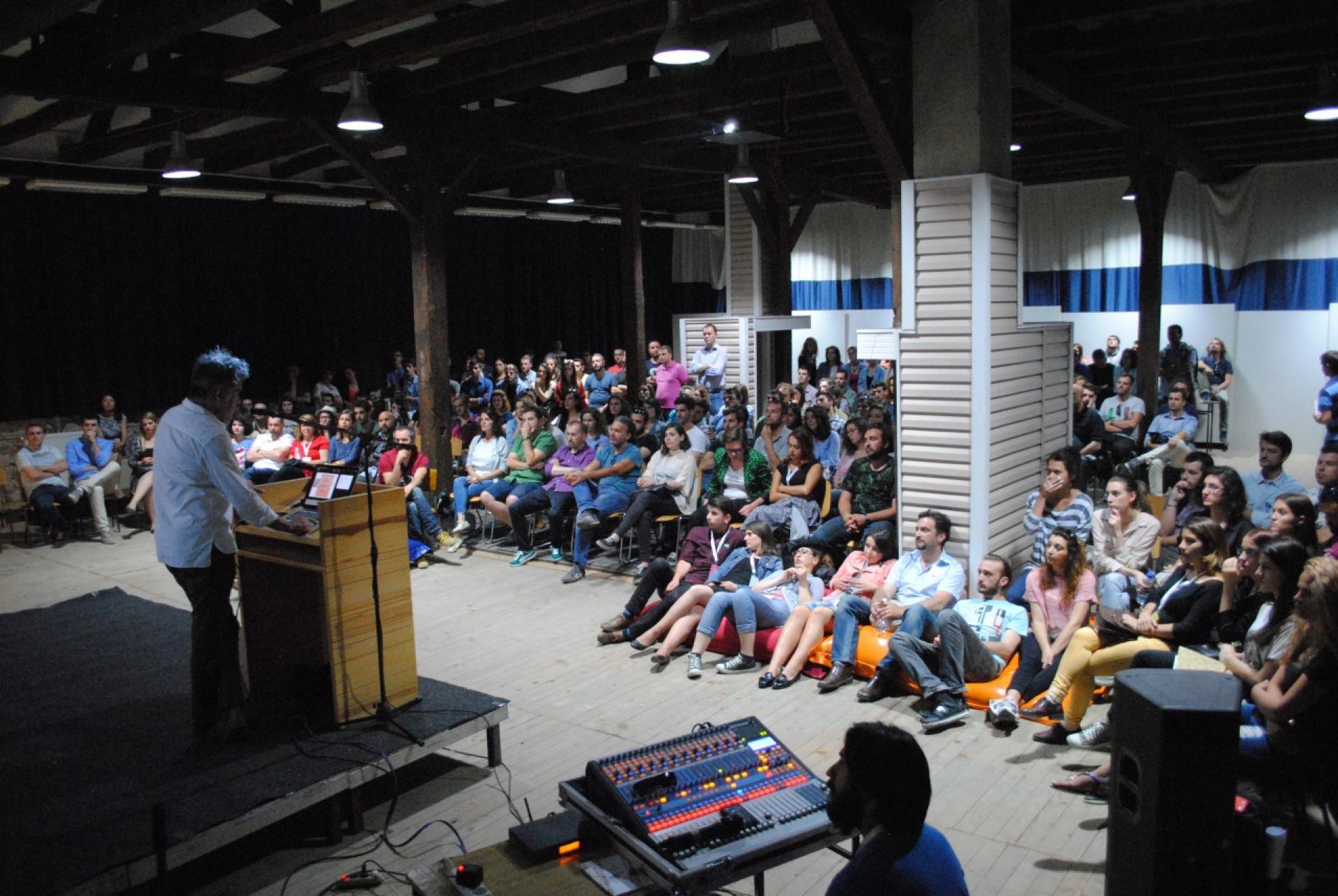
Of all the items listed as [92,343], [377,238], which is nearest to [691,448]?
[92,343]

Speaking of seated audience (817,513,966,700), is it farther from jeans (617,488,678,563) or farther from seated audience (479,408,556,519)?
seated audience (479,408,556,519)

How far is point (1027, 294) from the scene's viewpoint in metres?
16.9

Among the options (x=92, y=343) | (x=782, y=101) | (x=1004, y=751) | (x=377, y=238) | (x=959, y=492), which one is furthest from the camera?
(x=377, y=238)

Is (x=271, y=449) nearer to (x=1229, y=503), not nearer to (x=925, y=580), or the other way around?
(x=925, y=580)

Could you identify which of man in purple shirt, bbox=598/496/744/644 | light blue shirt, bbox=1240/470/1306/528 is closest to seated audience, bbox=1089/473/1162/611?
light blue shirt, bbox=1240/470/1306/528

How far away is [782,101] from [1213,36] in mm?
3054

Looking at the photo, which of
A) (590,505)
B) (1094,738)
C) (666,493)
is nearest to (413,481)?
(590,505)

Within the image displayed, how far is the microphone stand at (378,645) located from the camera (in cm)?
414

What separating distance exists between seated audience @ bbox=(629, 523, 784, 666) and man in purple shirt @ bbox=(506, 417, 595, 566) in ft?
7.07

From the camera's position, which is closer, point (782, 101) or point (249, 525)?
point (249, 525)

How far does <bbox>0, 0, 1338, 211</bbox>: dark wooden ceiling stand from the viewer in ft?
20.8

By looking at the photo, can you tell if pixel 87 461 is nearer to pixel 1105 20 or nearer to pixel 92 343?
pixel 92 343

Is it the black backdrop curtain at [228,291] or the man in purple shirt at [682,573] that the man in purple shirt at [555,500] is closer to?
the man in purple shirt at [682,573]

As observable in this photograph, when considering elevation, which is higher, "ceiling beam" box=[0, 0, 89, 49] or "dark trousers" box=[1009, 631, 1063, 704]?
"ceiling beam" box=[0, 0, 89, 49]
